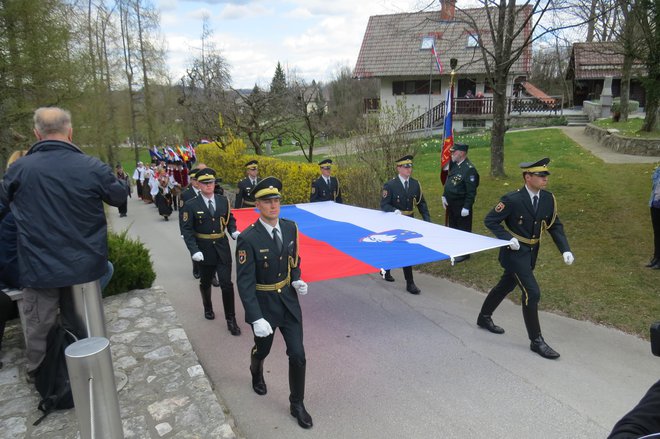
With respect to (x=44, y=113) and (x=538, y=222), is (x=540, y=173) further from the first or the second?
(x=44, y=113)

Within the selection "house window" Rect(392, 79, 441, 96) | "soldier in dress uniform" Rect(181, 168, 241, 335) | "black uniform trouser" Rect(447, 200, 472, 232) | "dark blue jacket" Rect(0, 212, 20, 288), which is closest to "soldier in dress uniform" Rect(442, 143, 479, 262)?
"black uniform trouser" Rect(447, 200, 472, 232)

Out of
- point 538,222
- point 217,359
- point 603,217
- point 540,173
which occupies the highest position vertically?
point 540,173

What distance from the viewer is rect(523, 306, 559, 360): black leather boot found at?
4508 millimetres

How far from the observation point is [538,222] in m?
4.70

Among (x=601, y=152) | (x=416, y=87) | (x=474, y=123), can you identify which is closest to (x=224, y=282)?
(x=601, y=152)

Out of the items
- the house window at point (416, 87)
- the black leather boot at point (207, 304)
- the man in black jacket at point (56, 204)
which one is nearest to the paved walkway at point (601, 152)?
the house window at point (416, 87)

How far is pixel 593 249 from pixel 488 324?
3.30 metres

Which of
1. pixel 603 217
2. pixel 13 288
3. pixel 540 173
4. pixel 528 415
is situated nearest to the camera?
pixel 528 415

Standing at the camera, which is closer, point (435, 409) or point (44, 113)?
Result: point (44, 113)

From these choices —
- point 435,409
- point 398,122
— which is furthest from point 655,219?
point 398,122

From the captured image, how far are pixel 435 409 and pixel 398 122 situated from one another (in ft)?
26.2

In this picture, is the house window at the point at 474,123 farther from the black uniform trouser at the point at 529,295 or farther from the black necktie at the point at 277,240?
the black necktie at the point at 277,240

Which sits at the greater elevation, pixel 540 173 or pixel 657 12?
pixel 657 12

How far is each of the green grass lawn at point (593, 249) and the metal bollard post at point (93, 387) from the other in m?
5.14
